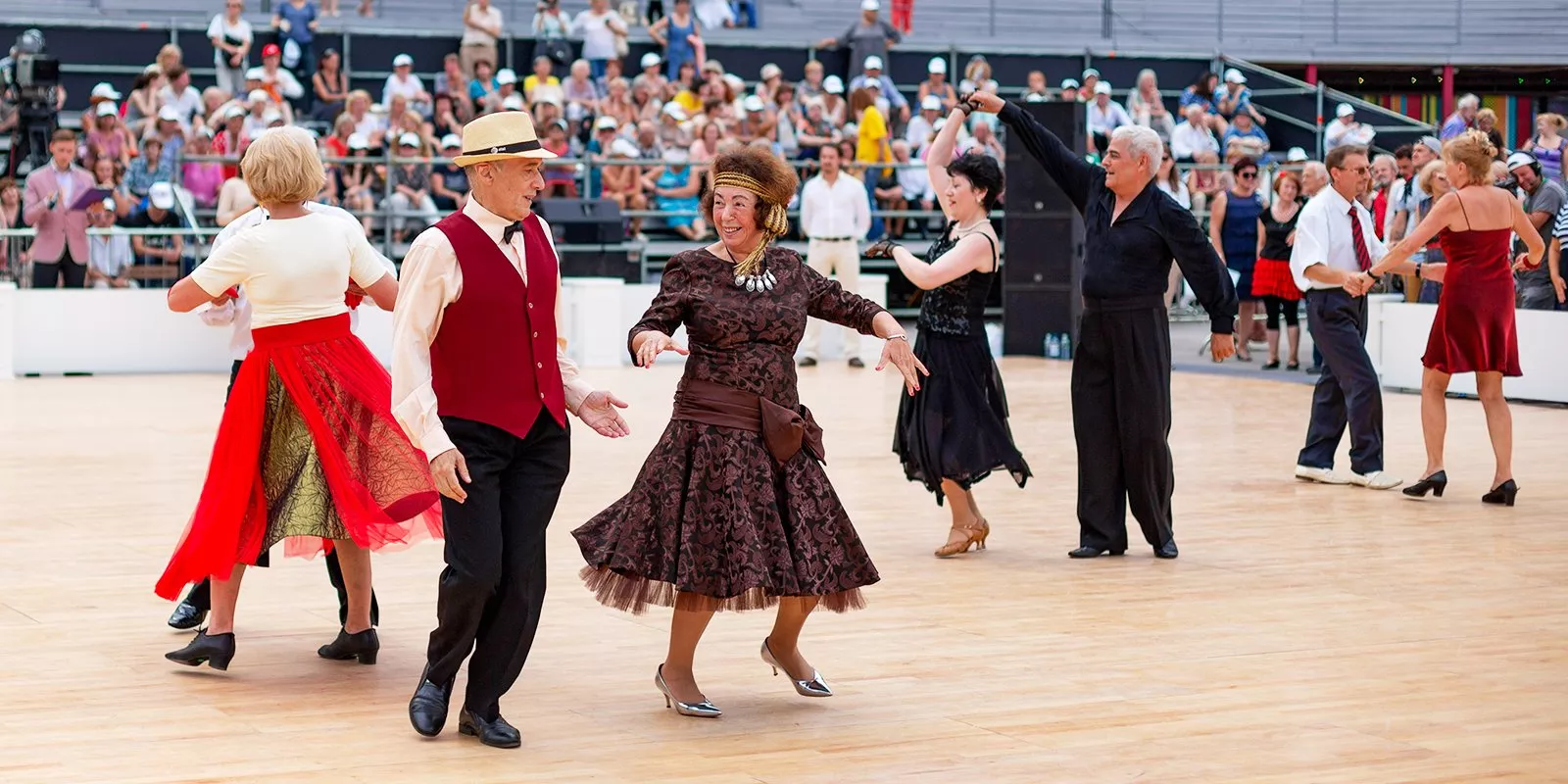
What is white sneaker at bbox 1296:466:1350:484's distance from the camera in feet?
32.6

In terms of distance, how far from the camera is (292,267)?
5.59 metres

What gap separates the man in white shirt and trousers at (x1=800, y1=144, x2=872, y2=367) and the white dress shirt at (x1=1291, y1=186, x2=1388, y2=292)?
7237mm

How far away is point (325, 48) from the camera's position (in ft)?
68.3

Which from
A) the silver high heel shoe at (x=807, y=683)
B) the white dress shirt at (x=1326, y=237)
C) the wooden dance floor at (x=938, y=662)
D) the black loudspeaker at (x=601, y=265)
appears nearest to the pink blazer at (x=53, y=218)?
the black loudspeaker at (x=601, y=265)

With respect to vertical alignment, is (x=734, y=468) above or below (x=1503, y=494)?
above

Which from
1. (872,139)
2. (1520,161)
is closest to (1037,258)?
(872,139)

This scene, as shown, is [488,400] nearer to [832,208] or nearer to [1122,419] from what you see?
[1122,419]

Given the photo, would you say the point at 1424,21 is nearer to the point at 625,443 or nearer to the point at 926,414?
the point at 625,443

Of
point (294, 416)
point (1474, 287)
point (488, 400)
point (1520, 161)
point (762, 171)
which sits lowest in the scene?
point (294, 416)

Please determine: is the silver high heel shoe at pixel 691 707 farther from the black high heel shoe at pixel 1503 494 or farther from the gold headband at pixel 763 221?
the black high heel shoe at pixel 1503 494

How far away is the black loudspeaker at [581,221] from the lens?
17.4 m

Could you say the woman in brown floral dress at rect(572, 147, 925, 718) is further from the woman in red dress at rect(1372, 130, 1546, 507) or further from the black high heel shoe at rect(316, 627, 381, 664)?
the woman in red dress at rect(1372, 130, 1546, 507)

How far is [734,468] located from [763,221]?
0.64m

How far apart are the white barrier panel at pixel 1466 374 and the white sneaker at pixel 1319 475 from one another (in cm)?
391
